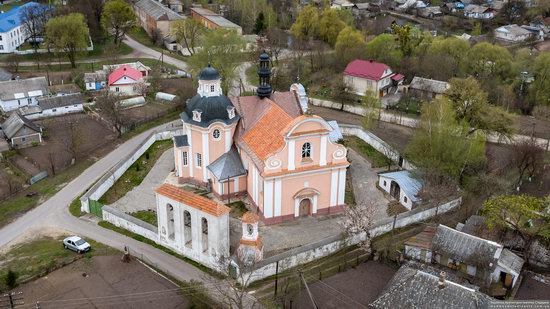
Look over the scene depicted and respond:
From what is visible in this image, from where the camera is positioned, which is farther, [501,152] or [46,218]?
[501,152]

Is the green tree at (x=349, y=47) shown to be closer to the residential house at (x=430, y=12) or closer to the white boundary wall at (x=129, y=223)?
the white boundary wall at (x=129, y=223)

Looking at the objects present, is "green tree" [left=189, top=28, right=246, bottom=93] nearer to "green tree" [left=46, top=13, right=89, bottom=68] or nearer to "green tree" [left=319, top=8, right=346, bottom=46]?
"green tree" [left=46, top=13, right=89, bottom=68]

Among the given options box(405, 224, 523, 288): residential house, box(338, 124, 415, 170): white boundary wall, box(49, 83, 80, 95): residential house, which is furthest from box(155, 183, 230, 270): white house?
box(49, 83, 80, 95): residential house

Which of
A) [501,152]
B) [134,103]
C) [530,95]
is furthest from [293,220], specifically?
[530,95]

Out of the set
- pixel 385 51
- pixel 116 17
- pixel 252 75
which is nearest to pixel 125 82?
pixel 252 75

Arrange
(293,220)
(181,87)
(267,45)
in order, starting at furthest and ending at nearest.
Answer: (267,45)
(181,87)
(293,220)

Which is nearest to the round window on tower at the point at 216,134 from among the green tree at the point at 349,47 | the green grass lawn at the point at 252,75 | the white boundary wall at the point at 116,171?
the white boundary wall at the point at 116,171

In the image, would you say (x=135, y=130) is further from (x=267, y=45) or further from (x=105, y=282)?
(x=267, y=45)
